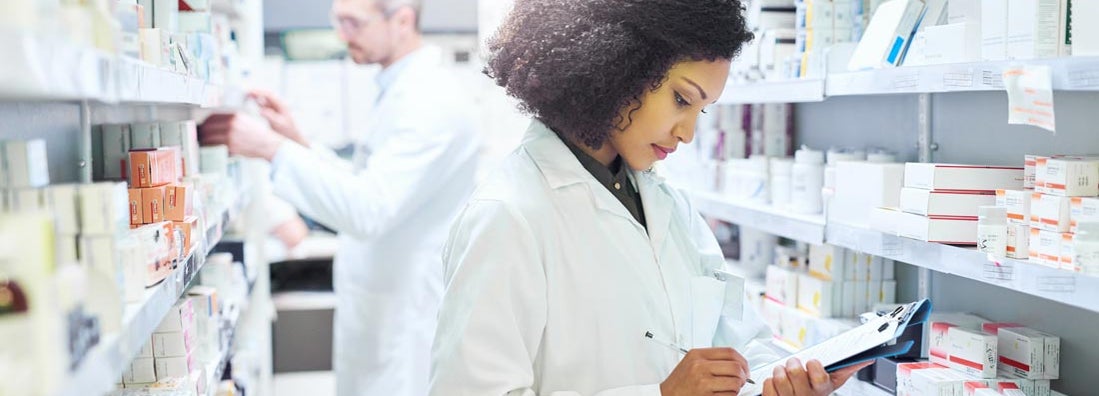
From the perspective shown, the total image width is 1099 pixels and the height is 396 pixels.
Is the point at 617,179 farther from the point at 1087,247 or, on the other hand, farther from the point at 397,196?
the point at 397,196

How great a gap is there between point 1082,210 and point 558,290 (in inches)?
35.1

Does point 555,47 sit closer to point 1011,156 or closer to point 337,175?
point 1011,156

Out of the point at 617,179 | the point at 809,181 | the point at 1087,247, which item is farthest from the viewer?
the point at 809,181

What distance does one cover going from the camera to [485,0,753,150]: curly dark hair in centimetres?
173

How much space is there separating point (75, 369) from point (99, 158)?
3.95 ft

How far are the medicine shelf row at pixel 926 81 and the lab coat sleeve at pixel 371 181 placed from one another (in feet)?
4.21

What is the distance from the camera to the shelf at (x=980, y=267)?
158 centimetres

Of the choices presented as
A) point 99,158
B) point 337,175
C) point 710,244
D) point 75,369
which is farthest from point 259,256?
point 75,369


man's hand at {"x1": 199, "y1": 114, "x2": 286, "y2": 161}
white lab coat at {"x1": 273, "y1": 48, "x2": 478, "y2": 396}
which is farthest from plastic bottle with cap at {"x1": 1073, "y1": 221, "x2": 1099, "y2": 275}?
man's hand at {"x1": 199, "y1": 114, "x2": 286, "y2": 161}

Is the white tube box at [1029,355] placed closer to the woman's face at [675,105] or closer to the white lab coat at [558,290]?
the white lab coat at [558,290]

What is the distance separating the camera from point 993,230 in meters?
1.82

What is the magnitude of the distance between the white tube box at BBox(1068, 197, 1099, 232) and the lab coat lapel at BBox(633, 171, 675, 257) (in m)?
0.71

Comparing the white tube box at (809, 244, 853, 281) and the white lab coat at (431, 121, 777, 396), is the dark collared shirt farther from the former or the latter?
the white tube box at (809, 244, 853, 281)

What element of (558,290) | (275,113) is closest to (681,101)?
(558,290)
